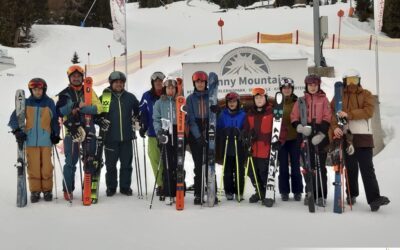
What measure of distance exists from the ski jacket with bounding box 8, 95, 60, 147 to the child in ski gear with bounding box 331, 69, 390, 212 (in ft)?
12.2

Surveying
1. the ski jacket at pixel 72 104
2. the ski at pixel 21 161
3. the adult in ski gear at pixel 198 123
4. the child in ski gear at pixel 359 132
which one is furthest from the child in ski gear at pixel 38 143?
the child in ski gear at pixel 359 132

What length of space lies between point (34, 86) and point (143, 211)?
2249 millimetres

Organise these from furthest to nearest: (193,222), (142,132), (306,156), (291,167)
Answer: (142,132), (291,167), (306,156), (193,222)

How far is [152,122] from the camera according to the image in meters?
6.31

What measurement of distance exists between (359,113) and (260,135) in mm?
1276

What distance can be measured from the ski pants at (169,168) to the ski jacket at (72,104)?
41.4 inches

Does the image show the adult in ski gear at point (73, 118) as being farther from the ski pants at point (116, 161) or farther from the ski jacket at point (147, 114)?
the ski jacket at point (147, 114)

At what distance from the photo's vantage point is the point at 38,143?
235 inches

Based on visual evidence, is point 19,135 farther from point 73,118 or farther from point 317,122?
point 317,122

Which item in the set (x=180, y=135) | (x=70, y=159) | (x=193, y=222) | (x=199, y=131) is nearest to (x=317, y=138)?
(x=199, y=131)

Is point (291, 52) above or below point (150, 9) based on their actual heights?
below

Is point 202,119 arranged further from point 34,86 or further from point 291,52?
point 291,52

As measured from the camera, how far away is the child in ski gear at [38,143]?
5.95m

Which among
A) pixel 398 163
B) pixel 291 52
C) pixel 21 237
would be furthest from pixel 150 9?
pixel 21 237
